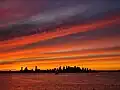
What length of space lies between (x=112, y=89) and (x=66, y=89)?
11.4 metres

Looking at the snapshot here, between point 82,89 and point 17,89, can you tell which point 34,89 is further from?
point 82,89

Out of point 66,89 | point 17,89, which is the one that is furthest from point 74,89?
point 17,89

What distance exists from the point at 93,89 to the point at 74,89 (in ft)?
16.0

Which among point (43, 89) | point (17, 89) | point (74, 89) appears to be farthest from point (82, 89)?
point (17, 89)

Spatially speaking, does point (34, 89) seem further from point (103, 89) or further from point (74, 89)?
point (103, 89)

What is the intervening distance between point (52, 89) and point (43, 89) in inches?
88.4

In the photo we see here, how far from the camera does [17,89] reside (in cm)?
8956

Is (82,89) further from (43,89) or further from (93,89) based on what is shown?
(43,89)

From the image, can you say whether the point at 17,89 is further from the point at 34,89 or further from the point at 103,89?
the point at 103,89

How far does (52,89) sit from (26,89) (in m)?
6.70

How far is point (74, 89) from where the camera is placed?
88125mm

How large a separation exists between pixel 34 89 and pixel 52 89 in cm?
447

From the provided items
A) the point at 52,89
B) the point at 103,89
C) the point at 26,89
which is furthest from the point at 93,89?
the point at 26,89

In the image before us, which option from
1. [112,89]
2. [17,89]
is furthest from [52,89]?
[112,89]
